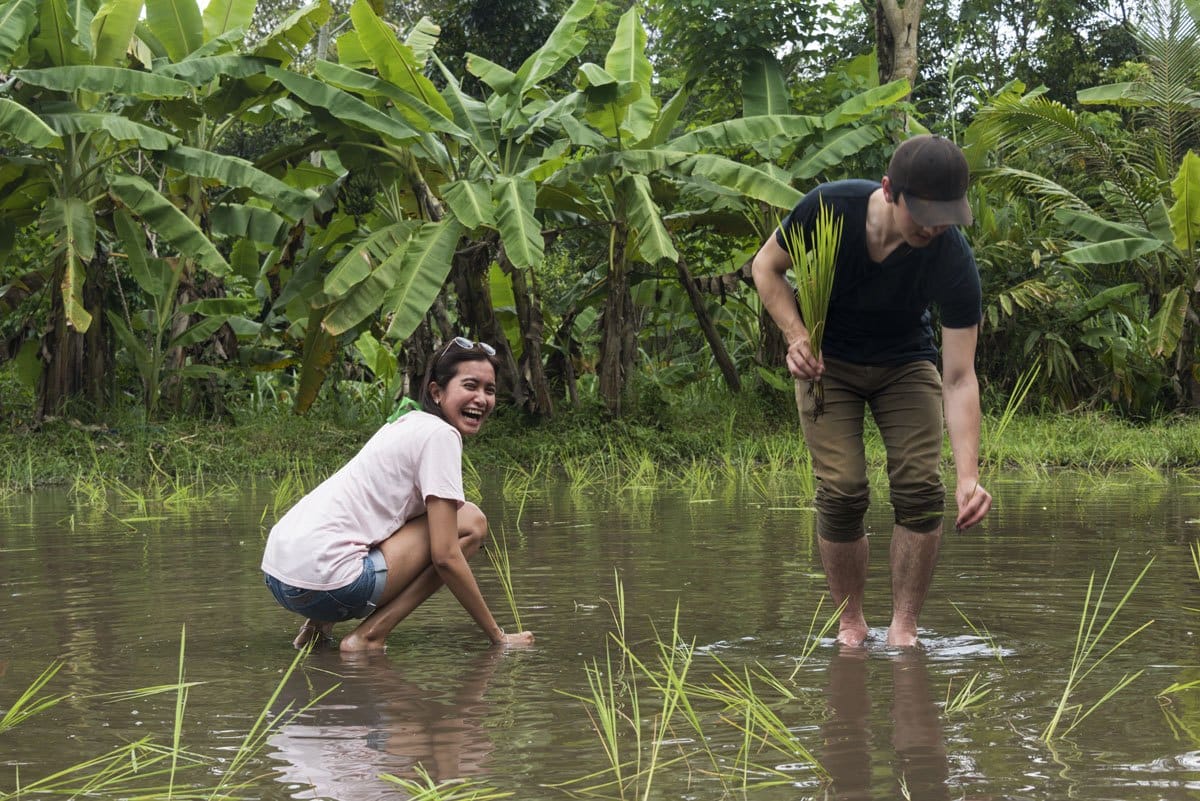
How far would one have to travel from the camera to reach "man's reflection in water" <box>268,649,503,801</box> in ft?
9.99

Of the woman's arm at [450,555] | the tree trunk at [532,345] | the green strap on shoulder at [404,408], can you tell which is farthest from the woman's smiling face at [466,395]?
the tree trunk at [532,345]

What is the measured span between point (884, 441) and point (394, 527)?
162 cm

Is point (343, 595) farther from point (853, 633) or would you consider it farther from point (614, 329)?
point (614, 329)

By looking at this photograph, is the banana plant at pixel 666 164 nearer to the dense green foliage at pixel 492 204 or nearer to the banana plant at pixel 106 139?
the dense green foliage at pixel 492 204

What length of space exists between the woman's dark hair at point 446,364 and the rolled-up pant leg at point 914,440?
1.31m

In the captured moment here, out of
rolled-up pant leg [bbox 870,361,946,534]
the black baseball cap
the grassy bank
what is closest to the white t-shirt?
rolled-up pant leg [bbox 870,361,946,534]

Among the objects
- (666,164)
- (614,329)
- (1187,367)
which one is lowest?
(1187,367)

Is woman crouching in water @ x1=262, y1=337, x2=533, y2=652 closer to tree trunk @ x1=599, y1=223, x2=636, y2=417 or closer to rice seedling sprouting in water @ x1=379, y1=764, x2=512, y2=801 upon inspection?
rice seedling sprouting in water @ x1=379, y1=764, x2=512, y2=801

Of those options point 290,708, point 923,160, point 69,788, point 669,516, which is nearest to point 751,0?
point 669,516

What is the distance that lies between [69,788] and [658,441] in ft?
34.5

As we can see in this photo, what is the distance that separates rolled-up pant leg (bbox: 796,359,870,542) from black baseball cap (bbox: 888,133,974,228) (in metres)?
0.76

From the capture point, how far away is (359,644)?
15.1 ft

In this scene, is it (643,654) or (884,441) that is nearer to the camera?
(643,654)

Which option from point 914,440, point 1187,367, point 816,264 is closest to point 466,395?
point 816,264
